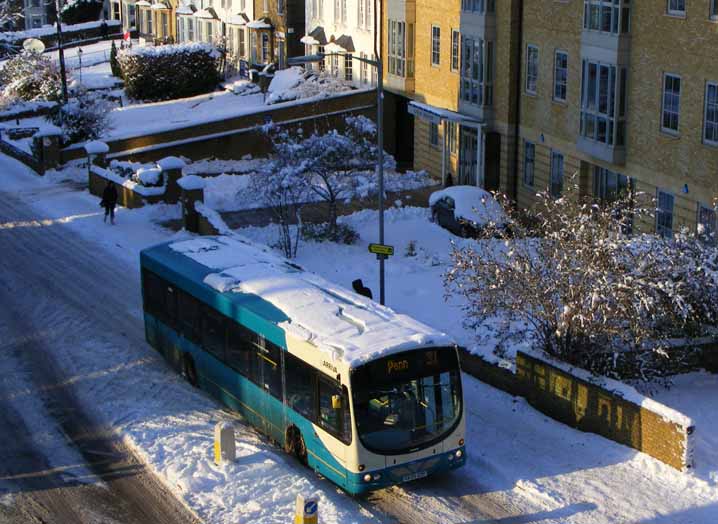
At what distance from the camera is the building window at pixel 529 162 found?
36.5 metres

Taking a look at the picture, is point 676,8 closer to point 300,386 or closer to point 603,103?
point 603,103

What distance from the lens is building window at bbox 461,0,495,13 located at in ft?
121

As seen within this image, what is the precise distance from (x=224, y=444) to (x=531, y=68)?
72.4 feet

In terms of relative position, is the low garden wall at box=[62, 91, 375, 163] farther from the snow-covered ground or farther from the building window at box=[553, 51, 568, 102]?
the snow-covered ground

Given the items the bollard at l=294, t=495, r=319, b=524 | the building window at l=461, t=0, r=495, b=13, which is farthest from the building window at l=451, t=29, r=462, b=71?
the bollard at l=294, t=495, r=319, b=524

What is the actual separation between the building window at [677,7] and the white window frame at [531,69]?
786 cm

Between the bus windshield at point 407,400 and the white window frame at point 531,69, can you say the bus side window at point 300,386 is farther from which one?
the white window frame at point 531,69

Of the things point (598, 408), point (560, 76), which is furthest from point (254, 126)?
point (598, 408)

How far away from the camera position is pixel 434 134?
4331 centimetres

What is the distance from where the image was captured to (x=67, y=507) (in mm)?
16281

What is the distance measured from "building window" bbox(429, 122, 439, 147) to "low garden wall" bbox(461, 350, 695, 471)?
76.1ft

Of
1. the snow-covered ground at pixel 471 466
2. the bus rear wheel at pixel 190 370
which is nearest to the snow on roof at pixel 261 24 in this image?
the snow-covered ground at pixel 471 466

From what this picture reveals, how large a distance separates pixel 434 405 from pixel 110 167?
27.7 metres

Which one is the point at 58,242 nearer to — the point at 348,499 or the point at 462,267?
the point at 462,267
